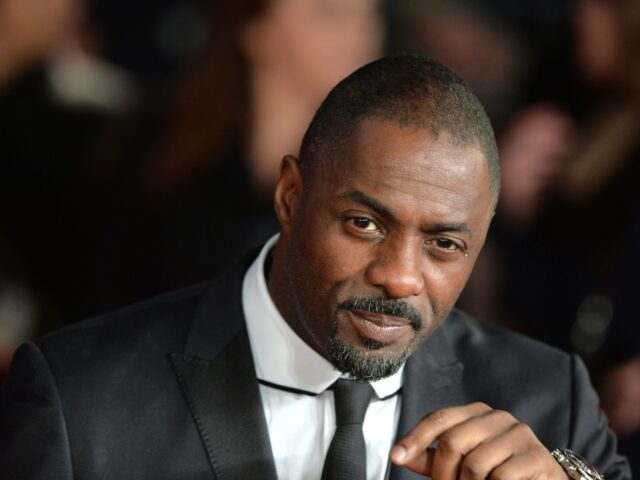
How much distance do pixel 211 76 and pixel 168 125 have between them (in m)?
0.18

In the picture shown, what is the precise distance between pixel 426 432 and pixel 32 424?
63 cm

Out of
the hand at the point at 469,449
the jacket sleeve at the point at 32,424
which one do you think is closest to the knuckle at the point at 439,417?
the hand at the point at 469,449

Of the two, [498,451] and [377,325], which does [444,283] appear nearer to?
[377,325]

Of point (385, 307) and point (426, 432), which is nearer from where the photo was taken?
point (426, 432)

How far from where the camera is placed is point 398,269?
1.89 m

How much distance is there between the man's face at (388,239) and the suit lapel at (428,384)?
183 millimetres

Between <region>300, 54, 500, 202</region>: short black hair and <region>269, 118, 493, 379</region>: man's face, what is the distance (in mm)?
22

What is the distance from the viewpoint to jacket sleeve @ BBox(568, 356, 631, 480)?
2.17 metres

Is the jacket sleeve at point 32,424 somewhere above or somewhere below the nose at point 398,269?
below

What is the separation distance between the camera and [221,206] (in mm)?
3354

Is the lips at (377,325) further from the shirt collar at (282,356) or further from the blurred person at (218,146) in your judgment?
the blurred person at (218,146)

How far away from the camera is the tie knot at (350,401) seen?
2074 mm

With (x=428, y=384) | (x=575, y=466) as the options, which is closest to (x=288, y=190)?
(x=428, y=384)

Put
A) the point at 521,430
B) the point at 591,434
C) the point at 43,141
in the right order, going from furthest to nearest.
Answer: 1. the point at 43,141
2. the point at 591,434
3. the point at 521,430
